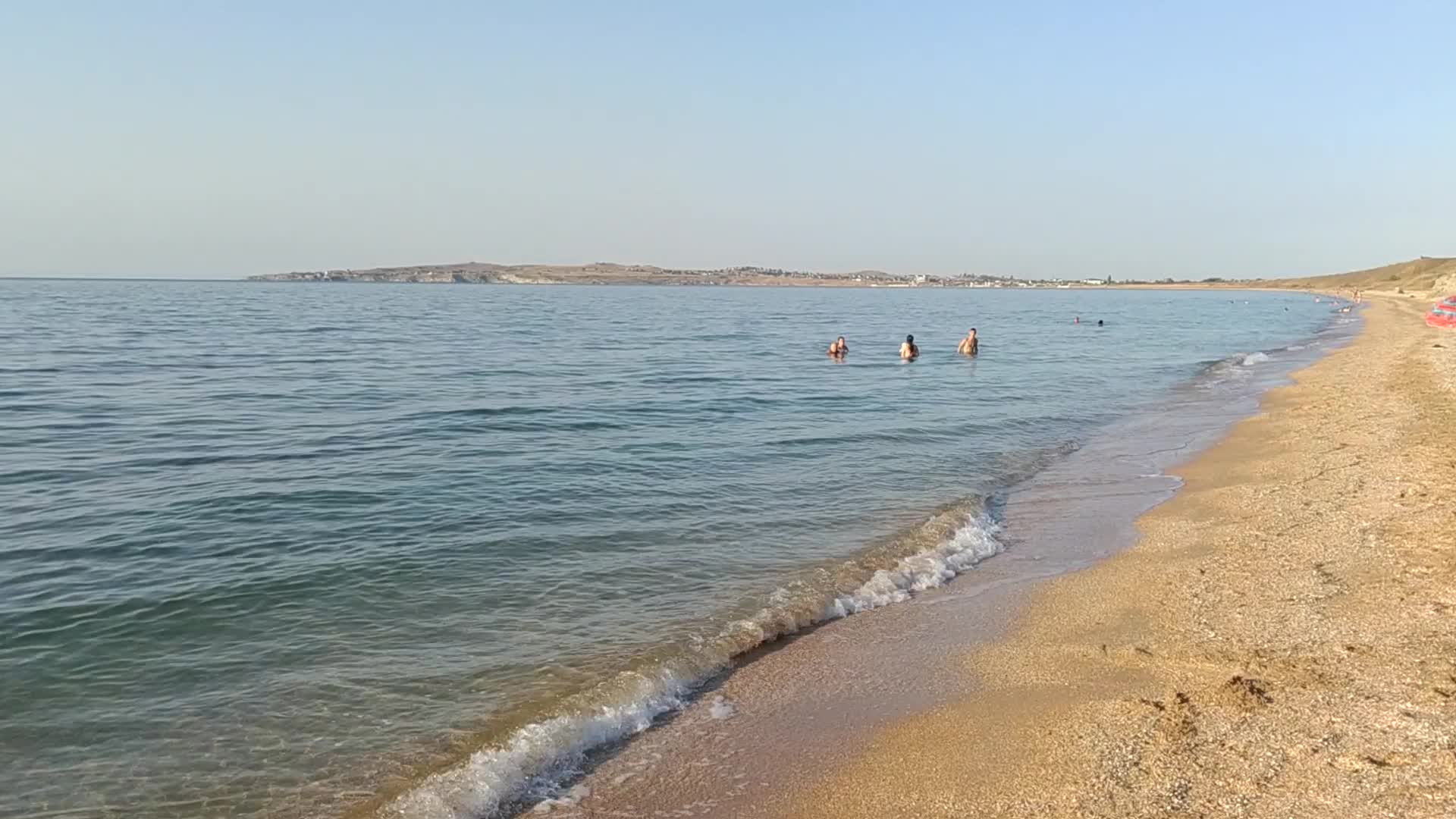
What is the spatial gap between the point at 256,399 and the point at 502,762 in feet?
63.5

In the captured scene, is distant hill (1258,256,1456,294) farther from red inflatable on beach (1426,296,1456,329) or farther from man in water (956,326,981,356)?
man in water (956,326,981,356)

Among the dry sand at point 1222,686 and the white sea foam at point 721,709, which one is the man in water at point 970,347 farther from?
the white sea foam at point 721,709

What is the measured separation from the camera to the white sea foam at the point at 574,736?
555cm

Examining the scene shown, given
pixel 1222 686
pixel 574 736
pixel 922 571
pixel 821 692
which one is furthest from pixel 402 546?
pixel 1222 686

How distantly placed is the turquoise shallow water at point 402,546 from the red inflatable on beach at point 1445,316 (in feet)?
105

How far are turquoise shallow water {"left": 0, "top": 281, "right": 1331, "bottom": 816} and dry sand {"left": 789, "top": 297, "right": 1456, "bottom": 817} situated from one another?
2164mm

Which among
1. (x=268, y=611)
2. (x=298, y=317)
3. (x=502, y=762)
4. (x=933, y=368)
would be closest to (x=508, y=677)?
(x=502, y=762)

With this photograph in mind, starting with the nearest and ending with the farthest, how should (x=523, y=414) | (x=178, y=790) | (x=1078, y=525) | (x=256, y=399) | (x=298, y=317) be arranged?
(x=178, y=790) < (x=1078, y=525) < (x=523, y=414) < (x=256, y=399) < (x=298, y=317)

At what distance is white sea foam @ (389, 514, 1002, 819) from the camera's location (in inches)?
219

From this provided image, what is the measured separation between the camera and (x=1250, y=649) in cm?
705

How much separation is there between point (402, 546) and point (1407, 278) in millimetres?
172336

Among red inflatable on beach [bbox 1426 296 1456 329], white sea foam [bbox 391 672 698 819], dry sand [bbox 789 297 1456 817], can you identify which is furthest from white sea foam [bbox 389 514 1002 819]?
red inflatable on beach [bbox 1426 296 1456 329]

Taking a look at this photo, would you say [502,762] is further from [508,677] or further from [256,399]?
[256,399]

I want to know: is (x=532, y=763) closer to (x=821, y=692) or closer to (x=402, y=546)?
(x=821, y=692)
